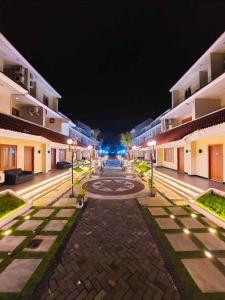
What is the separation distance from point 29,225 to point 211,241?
17.3 ft

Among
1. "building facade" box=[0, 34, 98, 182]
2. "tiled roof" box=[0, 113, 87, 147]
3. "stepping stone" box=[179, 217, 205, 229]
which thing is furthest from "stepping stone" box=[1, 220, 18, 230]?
"tiled roof" box=[0, 113, 87, 147]

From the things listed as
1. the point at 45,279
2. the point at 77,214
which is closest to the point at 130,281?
the point at 45,279

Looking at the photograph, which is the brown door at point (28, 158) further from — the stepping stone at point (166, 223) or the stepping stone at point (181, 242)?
the stepping stone at point (181, 242)

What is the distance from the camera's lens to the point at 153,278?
3084 mm

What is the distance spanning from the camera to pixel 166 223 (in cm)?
540

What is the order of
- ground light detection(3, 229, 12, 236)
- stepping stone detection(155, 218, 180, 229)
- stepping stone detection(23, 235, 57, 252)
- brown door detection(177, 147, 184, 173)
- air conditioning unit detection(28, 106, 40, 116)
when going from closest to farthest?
stepping stone detection(23, 235, 57, 252), ground light detection(3, 229, 12, 236), stepping stone detection(155, 218, 180, 229), air conditioning unit detection(28, 106, 40, 116), brown door detection(177, 147, 184, 173)

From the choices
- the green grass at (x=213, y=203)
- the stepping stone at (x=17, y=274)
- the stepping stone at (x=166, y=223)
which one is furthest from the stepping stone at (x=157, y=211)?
the stepping stone at (x=17, y=274)

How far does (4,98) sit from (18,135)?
151 inches

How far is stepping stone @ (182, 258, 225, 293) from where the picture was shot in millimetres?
2857

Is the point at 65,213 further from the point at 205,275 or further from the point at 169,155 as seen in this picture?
the point at 169,155

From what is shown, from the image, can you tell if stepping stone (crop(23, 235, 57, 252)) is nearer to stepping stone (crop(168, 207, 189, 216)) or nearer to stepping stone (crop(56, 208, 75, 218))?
stepping stone (crop(56, 208, 75, 218))

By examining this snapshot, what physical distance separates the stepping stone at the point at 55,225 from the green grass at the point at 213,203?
498 cm

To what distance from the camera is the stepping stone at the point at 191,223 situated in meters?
5.17

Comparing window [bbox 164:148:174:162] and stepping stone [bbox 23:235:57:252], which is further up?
window [bbox 164:148:174:162]
